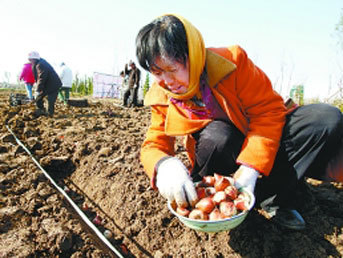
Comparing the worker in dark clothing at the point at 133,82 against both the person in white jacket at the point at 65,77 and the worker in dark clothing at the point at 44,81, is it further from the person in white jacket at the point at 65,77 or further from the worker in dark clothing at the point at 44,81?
the worker in dark clothing at the point at 44,81

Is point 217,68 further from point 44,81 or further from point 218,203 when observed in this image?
point 44,81

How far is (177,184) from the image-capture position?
1150 millimetres

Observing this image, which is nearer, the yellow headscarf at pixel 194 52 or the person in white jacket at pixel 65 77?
the yellow headscarf at pixel 194 52

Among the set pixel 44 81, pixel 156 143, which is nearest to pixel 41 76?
pixel 44 81

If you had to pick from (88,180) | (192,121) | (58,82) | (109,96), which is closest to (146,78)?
(109,96)

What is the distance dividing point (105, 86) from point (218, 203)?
14.6 m

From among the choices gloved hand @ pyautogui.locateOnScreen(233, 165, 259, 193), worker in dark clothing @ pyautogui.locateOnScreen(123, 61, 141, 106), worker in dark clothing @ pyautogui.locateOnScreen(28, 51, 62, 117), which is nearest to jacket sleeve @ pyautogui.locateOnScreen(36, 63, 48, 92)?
worker in dark clothing @ pyautogui.locateOnScreen(28, 51, 62, 117)

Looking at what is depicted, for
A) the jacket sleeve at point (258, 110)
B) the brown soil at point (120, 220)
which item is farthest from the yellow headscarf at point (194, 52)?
the brown soil at point (120, 220)

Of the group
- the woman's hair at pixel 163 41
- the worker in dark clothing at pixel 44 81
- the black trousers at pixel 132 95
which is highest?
the woman's hair at pixel 163 41

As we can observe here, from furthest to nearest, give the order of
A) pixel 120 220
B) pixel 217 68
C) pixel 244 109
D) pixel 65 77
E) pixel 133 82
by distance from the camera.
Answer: pixel 65 77, pixel 133 82, pixel 120 220, pixel 244 109, pixel 217 68

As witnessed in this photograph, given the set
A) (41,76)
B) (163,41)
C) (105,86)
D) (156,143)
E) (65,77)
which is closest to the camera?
(163,41)

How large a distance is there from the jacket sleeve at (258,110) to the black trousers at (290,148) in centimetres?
11

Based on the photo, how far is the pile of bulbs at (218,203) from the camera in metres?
1.08

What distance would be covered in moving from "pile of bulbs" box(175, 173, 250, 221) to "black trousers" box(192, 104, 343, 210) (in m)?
0.24
